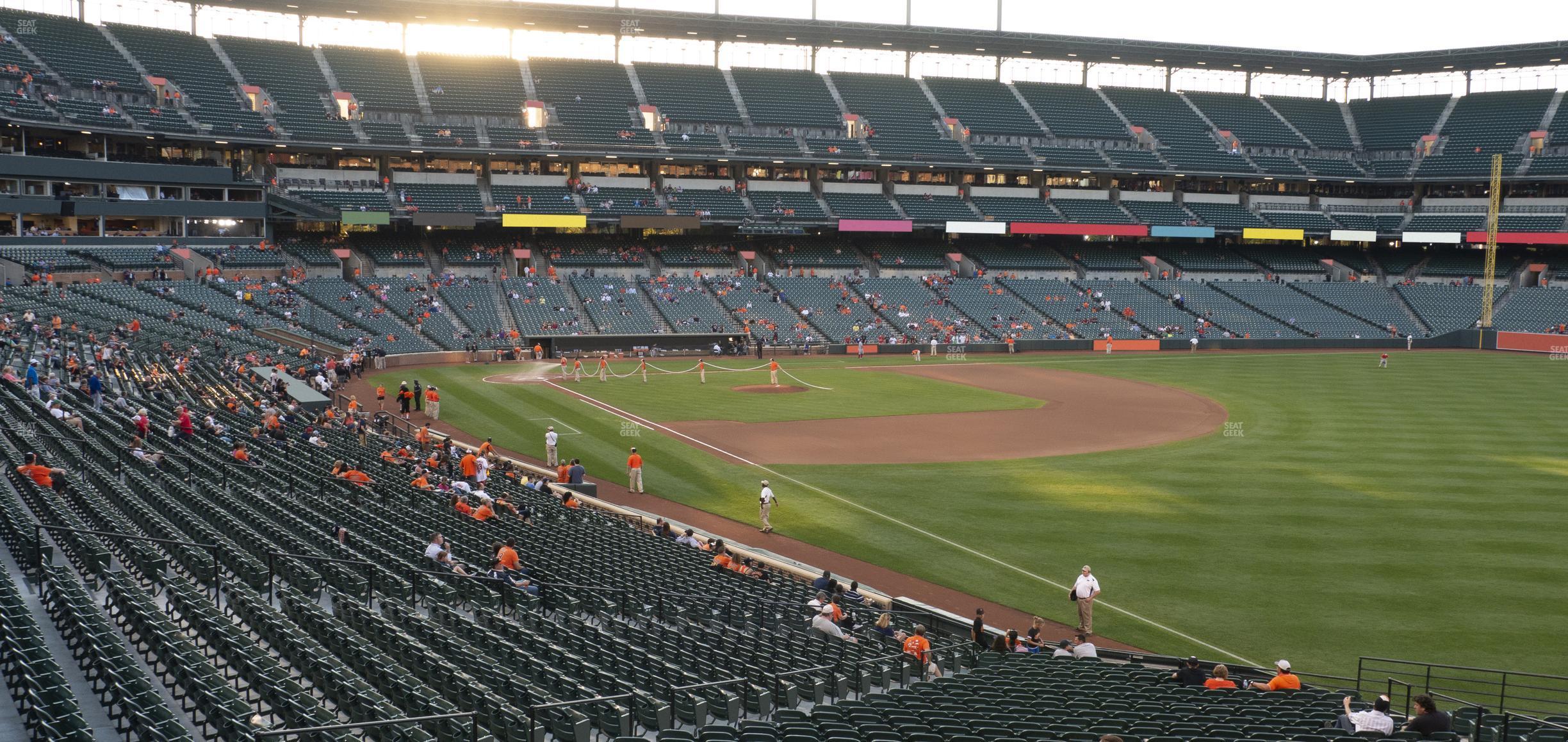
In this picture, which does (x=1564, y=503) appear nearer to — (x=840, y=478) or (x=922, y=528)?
(x=922, y=528)

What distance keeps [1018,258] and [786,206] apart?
19.8 meters

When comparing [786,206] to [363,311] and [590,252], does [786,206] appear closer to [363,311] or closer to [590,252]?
[590,252]

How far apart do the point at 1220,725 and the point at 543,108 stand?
242ft

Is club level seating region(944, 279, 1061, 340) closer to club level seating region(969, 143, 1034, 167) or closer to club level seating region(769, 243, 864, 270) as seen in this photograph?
club level seating region(769, 243, 864, 270)

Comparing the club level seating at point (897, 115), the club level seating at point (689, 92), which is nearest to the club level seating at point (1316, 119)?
the club level seating at point (897, 115)

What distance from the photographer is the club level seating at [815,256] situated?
81500 mm

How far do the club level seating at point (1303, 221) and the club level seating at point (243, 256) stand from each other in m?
75.8

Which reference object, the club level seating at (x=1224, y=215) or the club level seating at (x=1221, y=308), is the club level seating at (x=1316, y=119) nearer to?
the club level seating at (x=1224, y=215)

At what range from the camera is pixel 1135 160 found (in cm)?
8850

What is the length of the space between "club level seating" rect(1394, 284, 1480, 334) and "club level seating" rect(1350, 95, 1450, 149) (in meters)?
15.4

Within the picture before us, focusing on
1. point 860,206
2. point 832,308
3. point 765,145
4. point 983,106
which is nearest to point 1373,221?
point 983,106

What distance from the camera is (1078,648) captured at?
57.6 ft

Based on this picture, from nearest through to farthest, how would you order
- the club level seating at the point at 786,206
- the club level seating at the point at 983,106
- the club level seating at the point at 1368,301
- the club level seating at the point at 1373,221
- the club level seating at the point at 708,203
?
1. the club level seating at the point at 708,203
2. the club level seating at the point at 1368,301
3. the club level seating at the point at 786,206
4. the club level seating at the point at 983,106
5. the club level seating at the point at 1373,221

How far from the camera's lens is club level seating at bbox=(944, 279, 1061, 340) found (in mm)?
74375
